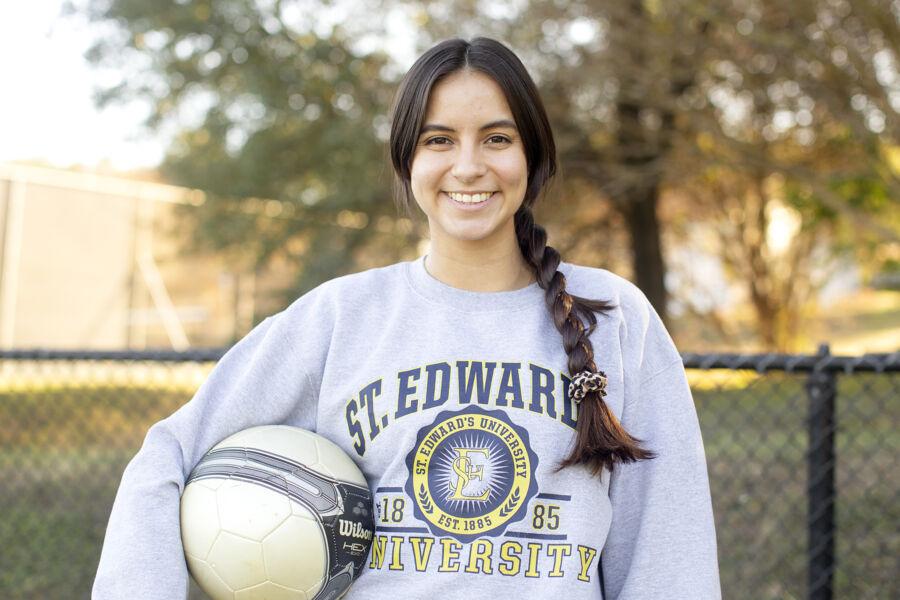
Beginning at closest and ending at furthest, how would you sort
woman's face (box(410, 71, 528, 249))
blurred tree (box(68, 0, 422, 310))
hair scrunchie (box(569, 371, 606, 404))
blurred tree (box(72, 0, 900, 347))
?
1. hair scrunchie (box(569, 371, 606, 404))
2. woman's face (box(410, 71, 528, 249))
3. blurred tree (box(72, 0, 900, 347))
4. blurred tree (box(68, 0, 422, 310))

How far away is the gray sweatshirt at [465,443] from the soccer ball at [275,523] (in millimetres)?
51

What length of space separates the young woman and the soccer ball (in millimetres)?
55

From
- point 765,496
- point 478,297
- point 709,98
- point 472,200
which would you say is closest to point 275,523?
point 478,297

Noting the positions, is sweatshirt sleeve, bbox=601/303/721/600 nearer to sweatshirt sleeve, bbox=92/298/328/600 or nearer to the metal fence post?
sweatshirt sleeve, bbox=92/298/328/600

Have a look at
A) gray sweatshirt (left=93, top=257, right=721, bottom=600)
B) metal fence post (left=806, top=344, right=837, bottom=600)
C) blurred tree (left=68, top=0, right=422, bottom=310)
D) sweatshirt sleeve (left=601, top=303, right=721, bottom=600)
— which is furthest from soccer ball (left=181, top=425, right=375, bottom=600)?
blurred tree (left=68, top=0, right=422, bottom=310)

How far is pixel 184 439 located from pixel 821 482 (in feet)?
6.89

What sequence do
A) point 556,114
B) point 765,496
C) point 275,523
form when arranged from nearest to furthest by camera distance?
point 275,523, point 765,496, point 556,114

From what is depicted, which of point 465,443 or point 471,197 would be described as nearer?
point 465,443

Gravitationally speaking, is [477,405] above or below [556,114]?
below

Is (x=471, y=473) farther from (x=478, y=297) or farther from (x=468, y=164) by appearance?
(x=468, y=164)

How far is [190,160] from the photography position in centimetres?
1066

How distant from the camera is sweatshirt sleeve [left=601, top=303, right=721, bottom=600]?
185cm

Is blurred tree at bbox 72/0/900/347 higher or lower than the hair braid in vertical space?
higher

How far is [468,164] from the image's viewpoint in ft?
6.34
